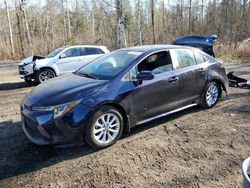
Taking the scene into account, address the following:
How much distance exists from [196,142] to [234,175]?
3.42 ft

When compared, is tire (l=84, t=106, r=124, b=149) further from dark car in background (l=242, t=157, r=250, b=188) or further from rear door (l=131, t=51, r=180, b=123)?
dark car in background (l=242, t=157, r=250, b=188)

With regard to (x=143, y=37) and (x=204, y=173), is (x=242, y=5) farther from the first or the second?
(x=204, y=173)

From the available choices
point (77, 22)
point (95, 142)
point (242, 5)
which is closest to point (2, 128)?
point (95, 142)

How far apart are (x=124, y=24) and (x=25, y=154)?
21413 mm

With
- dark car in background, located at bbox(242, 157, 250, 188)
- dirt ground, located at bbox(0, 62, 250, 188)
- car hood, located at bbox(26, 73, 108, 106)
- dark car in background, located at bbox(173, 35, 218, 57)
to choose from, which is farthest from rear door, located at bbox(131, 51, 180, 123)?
dark car in background, located at bbox(173, 35, 218, 57)

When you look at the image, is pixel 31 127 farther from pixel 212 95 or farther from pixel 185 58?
pixel 212 95

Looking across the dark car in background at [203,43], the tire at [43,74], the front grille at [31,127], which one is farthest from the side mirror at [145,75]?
the tire at [43,74]

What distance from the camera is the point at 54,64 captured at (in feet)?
33.5

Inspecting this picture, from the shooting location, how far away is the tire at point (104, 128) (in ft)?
13.4

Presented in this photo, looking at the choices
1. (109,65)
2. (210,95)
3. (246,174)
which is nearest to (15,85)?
(109,65)

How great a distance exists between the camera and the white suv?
10047mm

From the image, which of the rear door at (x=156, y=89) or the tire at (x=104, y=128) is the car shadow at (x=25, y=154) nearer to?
the tire at (x=104, y=128)

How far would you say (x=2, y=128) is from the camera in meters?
5.27

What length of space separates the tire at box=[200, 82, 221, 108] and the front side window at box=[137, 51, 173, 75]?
128 centimetres
